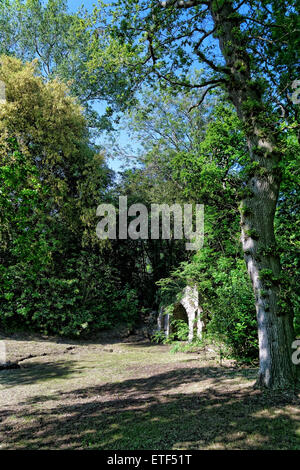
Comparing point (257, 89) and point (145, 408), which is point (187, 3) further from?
point (145, 408)

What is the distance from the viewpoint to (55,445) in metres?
3.12

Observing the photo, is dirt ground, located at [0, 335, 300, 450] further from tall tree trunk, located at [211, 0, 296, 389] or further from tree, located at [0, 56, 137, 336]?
tree, located at [0, 56, 137, 336]

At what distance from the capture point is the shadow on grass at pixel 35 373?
20.3 ft

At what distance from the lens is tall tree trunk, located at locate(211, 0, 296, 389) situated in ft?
13.8

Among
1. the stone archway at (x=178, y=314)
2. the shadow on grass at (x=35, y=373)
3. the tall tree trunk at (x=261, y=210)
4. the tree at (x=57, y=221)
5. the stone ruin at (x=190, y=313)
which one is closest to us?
the tall tree trunk at (x=261, y=210)

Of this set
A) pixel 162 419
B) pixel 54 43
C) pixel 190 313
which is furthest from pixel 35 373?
pixel 54 43

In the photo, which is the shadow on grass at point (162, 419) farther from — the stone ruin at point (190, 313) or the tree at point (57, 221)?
the tree at point (57, 221)

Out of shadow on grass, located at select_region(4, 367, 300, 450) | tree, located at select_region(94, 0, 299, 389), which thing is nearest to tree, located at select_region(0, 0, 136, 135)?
tree, located at select_region(94, 0, 299, 389)

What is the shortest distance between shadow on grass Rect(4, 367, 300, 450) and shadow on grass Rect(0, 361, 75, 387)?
1452 mm

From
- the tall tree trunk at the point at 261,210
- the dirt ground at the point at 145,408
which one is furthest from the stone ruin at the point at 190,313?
the tall tree trunk at the point at 261,210

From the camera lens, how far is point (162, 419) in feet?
11.8

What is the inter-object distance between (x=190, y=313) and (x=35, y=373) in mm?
5103
